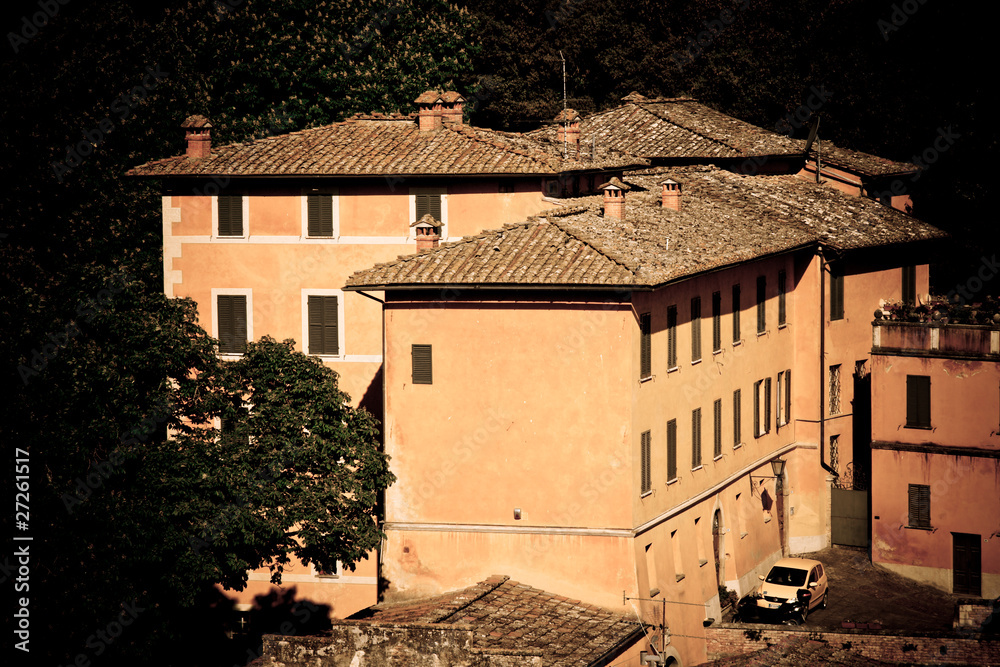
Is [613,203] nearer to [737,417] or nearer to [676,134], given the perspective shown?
[737,417]

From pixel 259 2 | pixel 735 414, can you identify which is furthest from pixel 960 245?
pixel 259 2

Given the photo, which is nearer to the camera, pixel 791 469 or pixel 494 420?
pixel 494 420

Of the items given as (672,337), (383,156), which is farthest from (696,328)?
(383,156)

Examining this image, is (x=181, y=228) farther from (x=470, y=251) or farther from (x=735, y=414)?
(x=735, y=414)

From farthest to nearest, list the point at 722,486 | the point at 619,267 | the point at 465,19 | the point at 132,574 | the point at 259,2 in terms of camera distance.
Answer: the point at 465,19 → the point at 259,2 → the point at 722,486 → the point at 619,267 → the point at 132,574

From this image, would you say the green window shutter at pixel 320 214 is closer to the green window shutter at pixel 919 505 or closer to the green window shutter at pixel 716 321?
the green window shutter at pixel 716 321

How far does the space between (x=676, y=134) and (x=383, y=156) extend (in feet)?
41.4

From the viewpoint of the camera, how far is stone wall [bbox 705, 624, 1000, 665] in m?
38.4

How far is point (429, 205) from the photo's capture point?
4375cm

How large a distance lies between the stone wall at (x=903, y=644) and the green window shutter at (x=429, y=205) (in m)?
13.4

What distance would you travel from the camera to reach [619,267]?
3625 cm

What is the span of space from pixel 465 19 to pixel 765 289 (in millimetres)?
23451

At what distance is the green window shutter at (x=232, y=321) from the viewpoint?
44.9 metres

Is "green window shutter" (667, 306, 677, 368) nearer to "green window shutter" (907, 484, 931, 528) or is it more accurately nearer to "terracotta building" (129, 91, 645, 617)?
"terracotta building" (129, 91, 645, 617)
